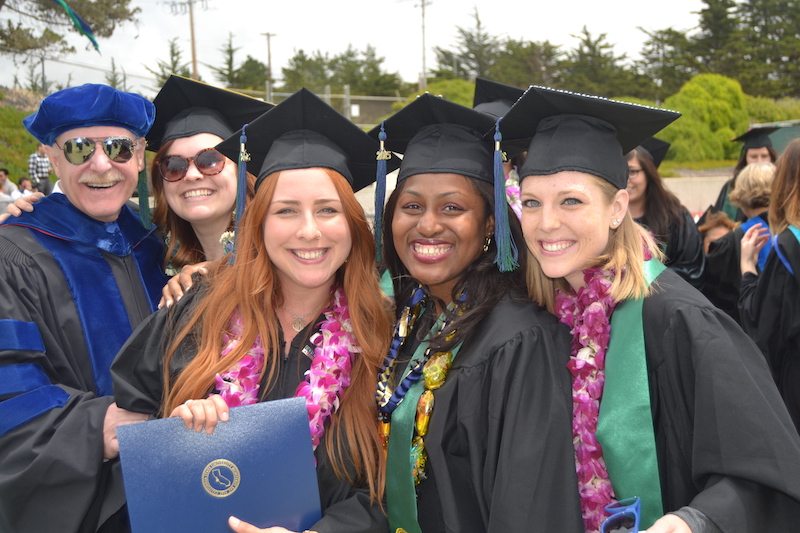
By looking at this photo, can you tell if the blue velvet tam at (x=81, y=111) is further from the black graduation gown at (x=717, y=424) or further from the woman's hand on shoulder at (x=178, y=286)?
the black graduation gown at (x=717, y=424)

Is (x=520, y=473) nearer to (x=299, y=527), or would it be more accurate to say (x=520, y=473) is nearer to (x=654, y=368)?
(x=654, y=368)

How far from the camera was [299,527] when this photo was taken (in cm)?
205

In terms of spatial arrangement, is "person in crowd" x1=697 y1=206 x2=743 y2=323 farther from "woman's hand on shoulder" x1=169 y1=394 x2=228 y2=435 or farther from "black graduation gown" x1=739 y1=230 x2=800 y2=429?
"woman's hand on shoulder" x1=169 y1=394 x2=228 y2=435

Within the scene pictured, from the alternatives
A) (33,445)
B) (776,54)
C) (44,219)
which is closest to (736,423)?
(33,445)

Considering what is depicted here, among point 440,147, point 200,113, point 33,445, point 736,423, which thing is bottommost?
point 33,445

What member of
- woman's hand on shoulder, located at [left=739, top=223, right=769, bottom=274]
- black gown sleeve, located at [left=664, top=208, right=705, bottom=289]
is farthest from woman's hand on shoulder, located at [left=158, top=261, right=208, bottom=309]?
black gown sleeve, located at [left=664, top=208, right=705, bottom=289]

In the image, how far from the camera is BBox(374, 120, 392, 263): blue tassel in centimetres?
250

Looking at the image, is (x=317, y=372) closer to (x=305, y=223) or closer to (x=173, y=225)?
(x=305, y=223)

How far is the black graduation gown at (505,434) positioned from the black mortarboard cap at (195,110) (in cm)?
175

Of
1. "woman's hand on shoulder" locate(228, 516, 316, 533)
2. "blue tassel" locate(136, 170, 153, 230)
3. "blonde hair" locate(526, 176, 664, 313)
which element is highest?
"blue tassel" locate(136, 170, 153, 230)

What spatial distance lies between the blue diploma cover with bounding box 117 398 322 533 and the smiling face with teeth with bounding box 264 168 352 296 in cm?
56

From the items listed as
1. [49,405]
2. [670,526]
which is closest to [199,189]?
[49,405]

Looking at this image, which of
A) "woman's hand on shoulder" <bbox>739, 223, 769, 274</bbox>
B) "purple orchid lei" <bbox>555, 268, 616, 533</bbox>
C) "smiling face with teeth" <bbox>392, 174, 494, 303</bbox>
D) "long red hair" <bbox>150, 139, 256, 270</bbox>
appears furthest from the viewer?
"woman's hand on shoulder" <bbox>739, 223, 769, 274</bbox>

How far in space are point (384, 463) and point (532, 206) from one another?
3.38 ft
